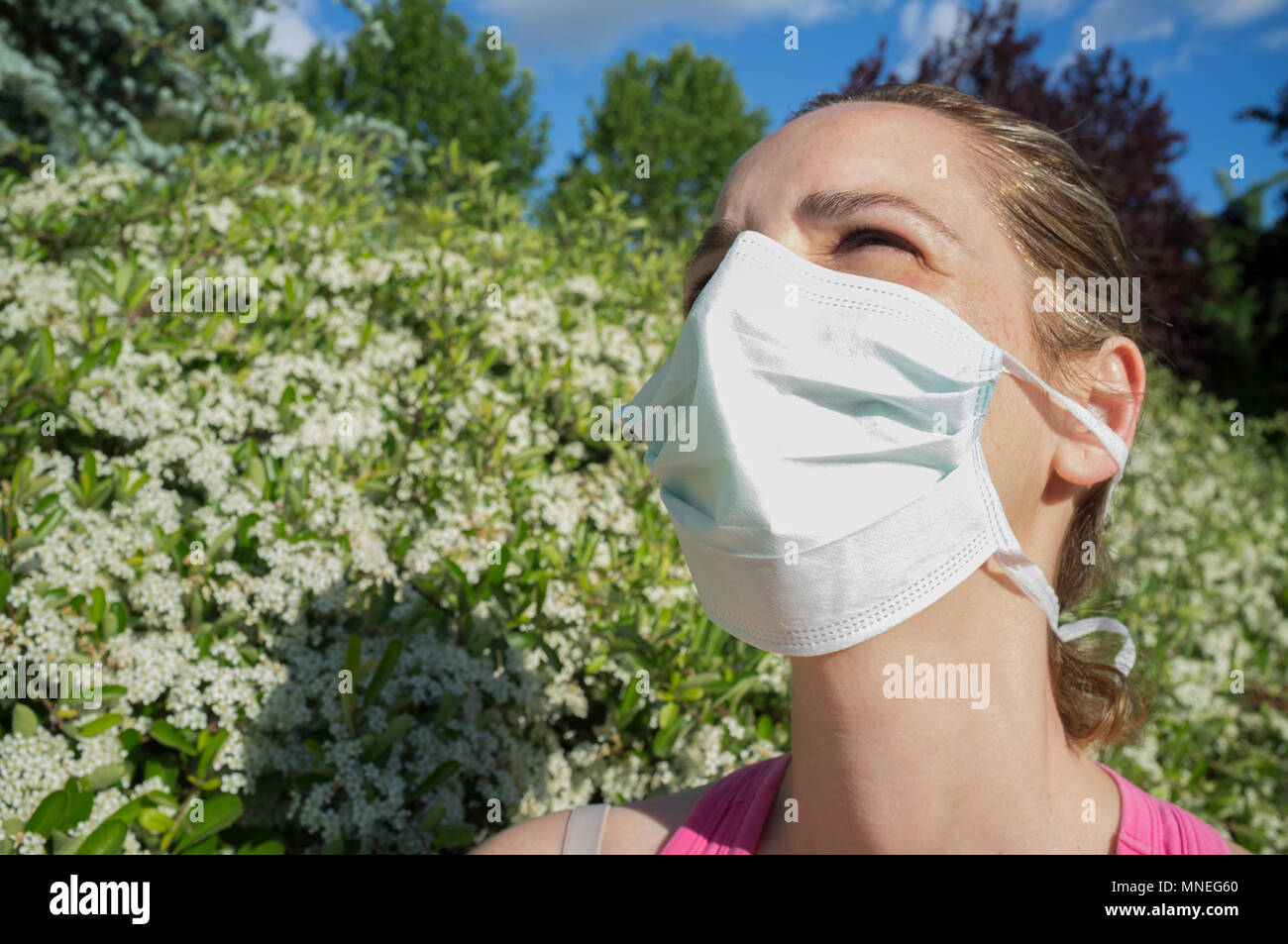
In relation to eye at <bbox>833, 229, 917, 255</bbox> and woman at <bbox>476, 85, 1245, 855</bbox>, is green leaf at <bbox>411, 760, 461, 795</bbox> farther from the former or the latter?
eye at <bbox>833, 229, 917, 255</bbox>

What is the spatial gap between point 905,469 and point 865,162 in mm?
571

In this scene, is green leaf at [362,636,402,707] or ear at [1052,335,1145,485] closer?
ear at [1052,335,1145,485]

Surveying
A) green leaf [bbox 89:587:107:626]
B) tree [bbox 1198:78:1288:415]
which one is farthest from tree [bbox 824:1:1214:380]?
green leaf [bbox 89:587:107:626]

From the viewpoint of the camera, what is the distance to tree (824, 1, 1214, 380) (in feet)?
39.9

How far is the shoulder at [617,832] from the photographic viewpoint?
1765 mm

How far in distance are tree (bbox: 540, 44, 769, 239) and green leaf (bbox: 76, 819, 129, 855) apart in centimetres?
2808

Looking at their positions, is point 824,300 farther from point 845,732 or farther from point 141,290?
point 141,290

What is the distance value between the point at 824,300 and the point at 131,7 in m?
6.36

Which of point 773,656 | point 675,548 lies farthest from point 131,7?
point 773,656

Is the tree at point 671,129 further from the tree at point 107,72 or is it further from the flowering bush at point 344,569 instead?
the flowering bush at point 344,569

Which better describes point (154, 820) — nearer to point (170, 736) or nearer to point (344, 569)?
point (170, 736)

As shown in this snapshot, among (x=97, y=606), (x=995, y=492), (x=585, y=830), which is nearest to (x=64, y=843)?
(x=97, y=606)

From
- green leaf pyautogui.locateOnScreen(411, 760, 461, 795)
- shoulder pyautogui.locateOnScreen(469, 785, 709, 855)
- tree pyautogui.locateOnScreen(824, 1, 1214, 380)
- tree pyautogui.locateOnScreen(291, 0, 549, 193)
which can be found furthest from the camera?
tree pyautogui.locateOnScreen(291, 0, 549, 193)

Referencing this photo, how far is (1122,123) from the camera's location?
1331cm
